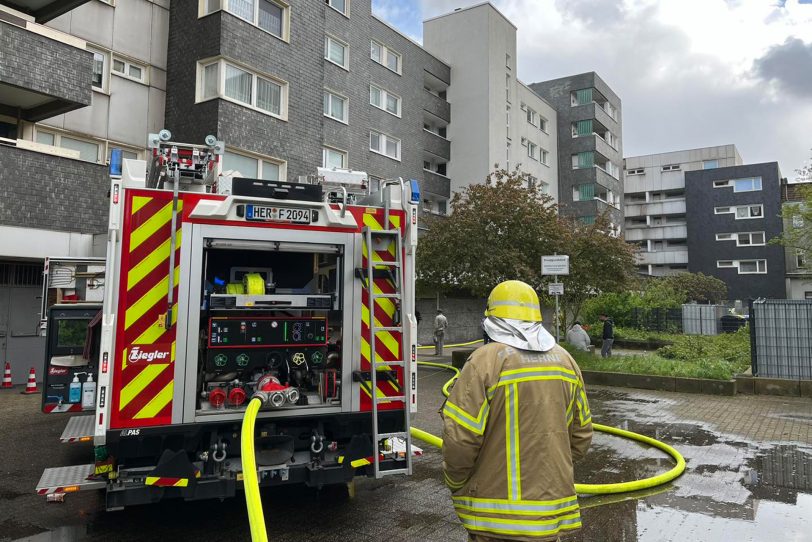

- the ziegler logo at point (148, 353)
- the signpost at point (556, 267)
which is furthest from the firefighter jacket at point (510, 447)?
the signpost at point (556, 267)

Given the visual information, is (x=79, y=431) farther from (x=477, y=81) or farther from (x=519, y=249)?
(x=477, y=81)

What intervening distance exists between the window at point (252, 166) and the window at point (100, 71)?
3402 millimetres

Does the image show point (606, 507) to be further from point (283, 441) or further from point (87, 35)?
point (87, 35)

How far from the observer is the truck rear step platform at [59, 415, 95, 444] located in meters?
5.12

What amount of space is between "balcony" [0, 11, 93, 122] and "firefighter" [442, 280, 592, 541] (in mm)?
12526

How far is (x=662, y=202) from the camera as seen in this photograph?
56.8 m

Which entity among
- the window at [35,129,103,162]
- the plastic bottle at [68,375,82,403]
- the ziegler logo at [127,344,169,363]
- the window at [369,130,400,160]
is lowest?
the plastic bottle at [68,375,82,403]

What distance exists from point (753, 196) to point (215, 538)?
2232 inches

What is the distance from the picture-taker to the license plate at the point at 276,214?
457 centimetres

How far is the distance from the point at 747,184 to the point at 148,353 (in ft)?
188

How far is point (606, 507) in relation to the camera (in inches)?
206

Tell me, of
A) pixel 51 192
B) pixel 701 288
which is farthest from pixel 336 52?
pixel 701 288

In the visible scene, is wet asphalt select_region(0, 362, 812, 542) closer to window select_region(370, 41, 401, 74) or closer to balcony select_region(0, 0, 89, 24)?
balcony select_region(0, 0, 89, 24)

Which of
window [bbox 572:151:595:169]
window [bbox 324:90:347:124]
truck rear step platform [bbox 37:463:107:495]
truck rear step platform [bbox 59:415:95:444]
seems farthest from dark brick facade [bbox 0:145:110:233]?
window [bbox 572:151:595:169]
